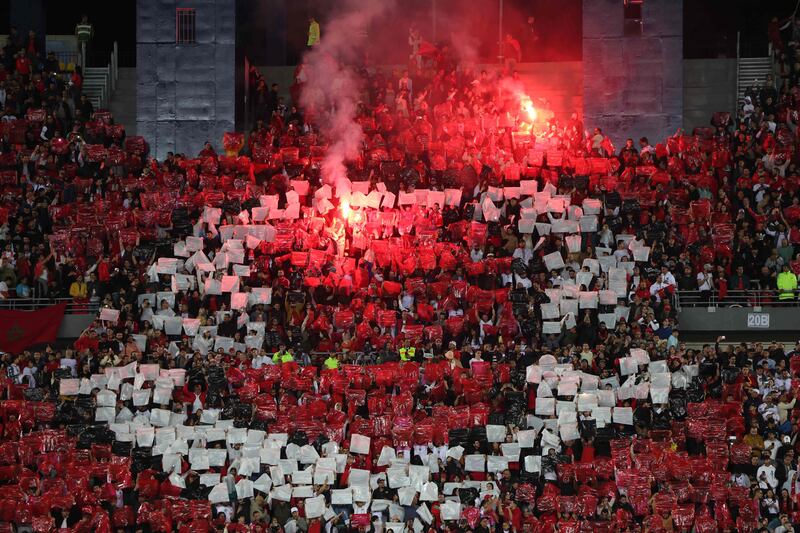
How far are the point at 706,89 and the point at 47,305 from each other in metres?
16.1

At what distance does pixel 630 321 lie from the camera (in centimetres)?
3073

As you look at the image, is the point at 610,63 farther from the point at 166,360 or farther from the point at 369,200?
the point at 166,360

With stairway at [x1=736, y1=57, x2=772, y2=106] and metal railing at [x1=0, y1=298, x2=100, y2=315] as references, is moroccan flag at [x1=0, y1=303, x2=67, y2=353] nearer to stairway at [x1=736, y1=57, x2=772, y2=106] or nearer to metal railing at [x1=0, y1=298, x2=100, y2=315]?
metal railing at [x1=0, y1=298, x2=100, y2=315]

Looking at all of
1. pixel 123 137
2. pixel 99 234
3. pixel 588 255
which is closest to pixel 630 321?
pixel 588 255

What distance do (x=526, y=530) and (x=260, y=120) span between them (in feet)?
49.9

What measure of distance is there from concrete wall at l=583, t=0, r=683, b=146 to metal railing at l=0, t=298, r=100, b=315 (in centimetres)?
1230

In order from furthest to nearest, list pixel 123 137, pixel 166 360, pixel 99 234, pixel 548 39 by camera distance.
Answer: pixel 548 39
pixel 123 137
pixel 99 234
pixel 166 360

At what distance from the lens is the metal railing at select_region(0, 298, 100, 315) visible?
3297 cm

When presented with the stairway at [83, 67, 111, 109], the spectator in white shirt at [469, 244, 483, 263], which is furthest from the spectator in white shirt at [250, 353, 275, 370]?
the stairway at [83, 67, 111, 109]

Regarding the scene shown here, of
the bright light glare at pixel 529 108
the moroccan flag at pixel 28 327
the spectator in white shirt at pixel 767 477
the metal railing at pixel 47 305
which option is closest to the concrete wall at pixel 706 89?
the bright light glare at pixel 529 108

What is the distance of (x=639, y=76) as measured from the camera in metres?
37.9

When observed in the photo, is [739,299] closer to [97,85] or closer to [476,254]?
[476,254]

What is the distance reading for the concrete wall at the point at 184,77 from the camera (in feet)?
127

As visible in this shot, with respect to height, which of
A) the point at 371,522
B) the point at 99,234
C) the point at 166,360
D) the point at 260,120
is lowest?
the point at 371,522
